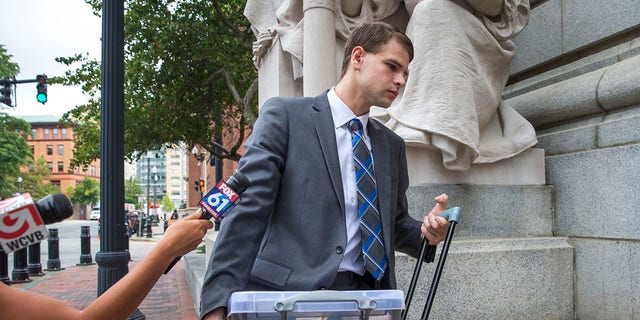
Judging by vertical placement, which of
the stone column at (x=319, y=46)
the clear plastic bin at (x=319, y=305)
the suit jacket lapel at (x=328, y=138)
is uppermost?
the stone column at (x=319, y=46)

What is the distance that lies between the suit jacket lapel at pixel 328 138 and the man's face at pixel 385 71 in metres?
0.18

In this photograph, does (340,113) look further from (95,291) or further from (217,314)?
(95,291)

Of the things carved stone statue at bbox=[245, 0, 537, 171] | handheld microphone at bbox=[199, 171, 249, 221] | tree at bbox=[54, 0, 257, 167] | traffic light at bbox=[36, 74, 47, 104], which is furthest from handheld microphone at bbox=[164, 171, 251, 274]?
traffic light at bbox=[36, 74, 47, 104]

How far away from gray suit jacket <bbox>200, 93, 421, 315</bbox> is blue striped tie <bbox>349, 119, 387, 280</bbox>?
0.04m

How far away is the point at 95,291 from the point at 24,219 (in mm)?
10248

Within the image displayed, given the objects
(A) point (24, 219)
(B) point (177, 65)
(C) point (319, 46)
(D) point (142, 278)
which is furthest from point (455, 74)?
(B) point (177, 65)

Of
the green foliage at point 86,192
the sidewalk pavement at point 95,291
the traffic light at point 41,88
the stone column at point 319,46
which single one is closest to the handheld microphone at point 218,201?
the stone column at point 319,46

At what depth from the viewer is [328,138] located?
2170 mm

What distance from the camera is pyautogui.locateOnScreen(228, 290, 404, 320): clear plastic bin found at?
1.45 meters

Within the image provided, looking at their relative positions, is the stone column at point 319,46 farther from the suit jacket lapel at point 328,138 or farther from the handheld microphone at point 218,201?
the handheld microphone at point 218,201

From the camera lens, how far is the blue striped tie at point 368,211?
6.73ft

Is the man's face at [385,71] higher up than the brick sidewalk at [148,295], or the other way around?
the man's face at [385,71]

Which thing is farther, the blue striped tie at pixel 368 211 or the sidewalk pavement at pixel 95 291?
the sidewalk pavement at pixel 95 291

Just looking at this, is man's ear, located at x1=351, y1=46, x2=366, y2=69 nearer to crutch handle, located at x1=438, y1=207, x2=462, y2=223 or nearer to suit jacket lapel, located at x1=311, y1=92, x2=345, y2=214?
suit jacket lapel, located at x1=311, y1=92, x2=345, y2=214
